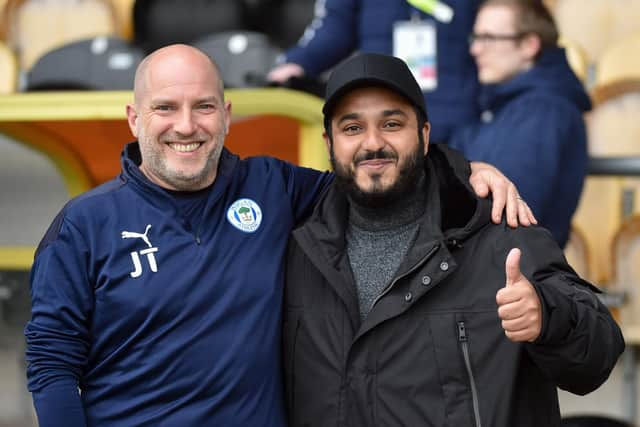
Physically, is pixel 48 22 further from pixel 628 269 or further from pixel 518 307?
pixel 518 307

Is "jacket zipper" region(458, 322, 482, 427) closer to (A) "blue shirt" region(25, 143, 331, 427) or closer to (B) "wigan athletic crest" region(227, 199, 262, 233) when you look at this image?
(A) "blue shirt" region(25, 143, 331, 427)

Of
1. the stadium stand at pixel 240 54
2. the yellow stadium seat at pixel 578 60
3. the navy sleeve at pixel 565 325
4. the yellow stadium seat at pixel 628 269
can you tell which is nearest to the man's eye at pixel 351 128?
the navy sleeve at pixel 565 325

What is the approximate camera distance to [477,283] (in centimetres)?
189

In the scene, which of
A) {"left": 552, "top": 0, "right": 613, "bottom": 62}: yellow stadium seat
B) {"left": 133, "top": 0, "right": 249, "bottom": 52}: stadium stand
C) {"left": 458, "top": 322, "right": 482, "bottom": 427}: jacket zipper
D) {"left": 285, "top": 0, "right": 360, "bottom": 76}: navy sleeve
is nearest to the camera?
{"left": 458, "top": 322, "right": 482, "bottom": 427}: jacket zipper

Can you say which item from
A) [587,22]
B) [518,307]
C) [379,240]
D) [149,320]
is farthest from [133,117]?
[587,22]

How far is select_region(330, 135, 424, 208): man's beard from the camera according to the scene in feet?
6.37

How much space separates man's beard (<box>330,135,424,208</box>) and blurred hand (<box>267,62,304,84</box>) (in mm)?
1041

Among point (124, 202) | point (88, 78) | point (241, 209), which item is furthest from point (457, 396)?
point (88, 78)

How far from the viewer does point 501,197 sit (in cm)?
198

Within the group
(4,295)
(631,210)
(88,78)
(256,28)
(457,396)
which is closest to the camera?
(457,396)

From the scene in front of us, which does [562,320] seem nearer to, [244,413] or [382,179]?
[382,179]

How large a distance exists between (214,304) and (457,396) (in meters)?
0.48

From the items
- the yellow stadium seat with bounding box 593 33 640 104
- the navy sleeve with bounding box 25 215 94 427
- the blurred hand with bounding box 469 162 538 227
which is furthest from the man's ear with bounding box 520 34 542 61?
the yellow stadium seat with bounding box 593 33 640 104

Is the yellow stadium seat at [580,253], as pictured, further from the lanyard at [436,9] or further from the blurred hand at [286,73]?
the blurred hand at [286,73]
